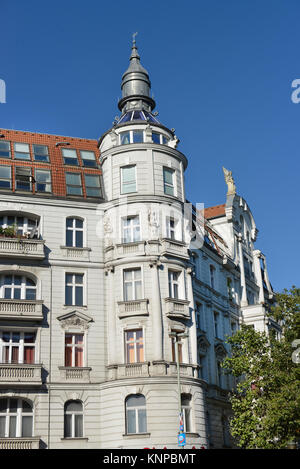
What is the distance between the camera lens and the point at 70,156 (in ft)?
153

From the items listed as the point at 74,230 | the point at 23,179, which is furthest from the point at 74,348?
the point at 23,179

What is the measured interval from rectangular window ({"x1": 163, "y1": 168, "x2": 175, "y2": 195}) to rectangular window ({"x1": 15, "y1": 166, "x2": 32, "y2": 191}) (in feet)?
30.4

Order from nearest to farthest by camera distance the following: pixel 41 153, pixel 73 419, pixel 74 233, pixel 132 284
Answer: pixel 73 419
pixel 132 284
pixel 74 233
pixel 41 153

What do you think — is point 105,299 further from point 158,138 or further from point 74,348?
point 158,138

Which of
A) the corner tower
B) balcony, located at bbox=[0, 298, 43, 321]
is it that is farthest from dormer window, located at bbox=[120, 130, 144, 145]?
balcony, located at bbox=[0, 298, 43, 321]

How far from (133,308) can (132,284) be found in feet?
5.68

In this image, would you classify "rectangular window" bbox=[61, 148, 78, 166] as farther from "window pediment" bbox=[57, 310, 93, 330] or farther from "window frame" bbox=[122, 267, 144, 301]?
"window pediment" bbox=[57, 310, 93, 330]

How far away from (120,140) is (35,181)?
717 centimetres

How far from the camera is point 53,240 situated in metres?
42.0

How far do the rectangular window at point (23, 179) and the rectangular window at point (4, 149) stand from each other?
1.63 metres

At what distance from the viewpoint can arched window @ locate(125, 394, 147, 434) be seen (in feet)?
123

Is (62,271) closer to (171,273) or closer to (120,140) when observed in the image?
(171,273)

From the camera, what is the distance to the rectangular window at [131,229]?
1676 inches

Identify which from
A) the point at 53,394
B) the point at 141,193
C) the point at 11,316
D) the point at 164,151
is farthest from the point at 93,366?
the point at 164,151
